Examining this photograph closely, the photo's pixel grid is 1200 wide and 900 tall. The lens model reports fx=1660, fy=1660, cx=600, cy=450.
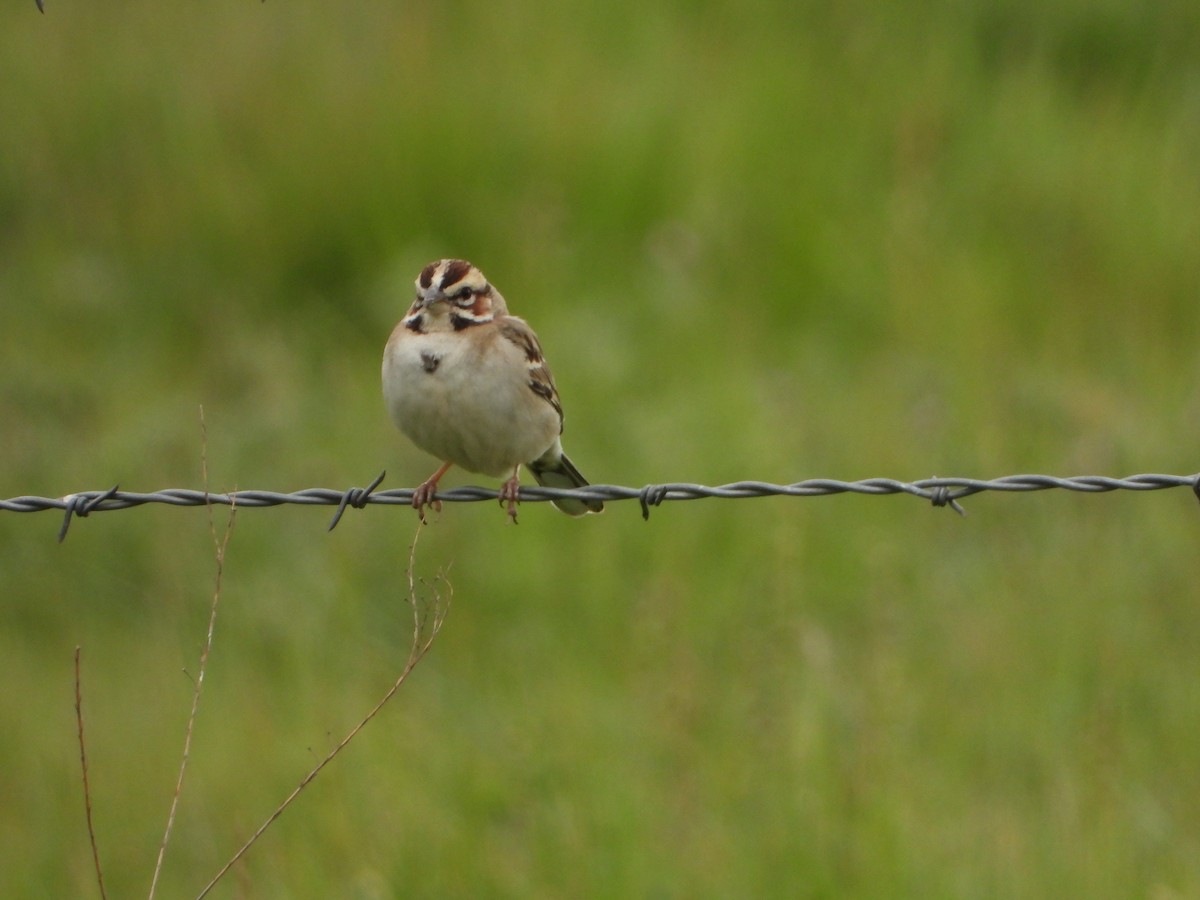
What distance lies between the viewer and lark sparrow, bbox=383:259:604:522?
5.46m

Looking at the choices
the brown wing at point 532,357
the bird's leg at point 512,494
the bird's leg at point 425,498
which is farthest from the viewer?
the brown wing at point 532,357

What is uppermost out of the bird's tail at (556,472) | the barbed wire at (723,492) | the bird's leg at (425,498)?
the bird's tail at (556,472)

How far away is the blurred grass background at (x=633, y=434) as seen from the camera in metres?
6.40

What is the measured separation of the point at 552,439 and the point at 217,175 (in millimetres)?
6048

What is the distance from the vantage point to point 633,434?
888 centimetres

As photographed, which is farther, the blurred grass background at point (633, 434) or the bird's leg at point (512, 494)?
the blurred grass background at point (633, 434)

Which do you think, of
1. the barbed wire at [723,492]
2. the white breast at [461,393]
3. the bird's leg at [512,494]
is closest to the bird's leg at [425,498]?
the white breast at [461,393]

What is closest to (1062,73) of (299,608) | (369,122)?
(369,122)

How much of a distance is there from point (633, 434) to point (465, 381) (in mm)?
3454

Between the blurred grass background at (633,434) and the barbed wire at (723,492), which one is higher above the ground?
the blurred grass background at (633,434)

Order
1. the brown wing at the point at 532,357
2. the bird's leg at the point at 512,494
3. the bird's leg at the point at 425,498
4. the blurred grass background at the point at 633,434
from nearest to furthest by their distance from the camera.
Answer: the bird's leg at the point at 425,498, the bird's leg at the point at 512,494, the brown wing at the point at 532,357, the blurred grass background at the point at 633,434

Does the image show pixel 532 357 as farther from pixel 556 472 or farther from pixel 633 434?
pixel 633 434

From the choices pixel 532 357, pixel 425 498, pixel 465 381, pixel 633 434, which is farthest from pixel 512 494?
pixel 633 434

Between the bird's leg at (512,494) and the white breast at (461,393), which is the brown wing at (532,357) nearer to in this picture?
the white breast at (461,393)
